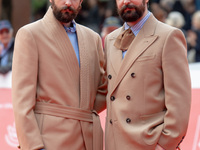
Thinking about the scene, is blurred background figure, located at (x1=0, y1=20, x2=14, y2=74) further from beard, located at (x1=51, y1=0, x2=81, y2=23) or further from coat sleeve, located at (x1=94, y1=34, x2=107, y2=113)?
beard, located at (x1=51, y1=0, x2=81, y2=23)

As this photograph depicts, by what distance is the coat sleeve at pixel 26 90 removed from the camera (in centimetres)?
359

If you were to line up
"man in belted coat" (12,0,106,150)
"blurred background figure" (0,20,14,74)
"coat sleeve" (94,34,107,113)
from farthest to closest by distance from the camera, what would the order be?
"blurred background figure" (0,20,14,74) < "coat sleeve" (94,34,107,113) < "man in belted coat" (12,0,106,150)

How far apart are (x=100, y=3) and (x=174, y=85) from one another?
804 centimetres

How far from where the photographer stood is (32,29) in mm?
3809

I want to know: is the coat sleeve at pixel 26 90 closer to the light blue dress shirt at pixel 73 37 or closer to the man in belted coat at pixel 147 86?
the light blue dress shirt at pixel 73 37

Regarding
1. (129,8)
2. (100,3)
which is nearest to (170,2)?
(100,3)

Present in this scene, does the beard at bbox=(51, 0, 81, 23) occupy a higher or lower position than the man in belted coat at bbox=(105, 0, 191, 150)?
higher

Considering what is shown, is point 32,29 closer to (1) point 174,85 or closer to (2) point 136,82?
(2) point 136,82

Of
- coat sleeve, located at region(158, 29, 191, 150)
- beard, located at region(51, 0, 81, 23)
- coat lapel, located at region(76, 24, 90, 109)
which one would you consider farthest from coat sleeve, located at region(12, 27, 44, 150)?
coat sleeve, located at region(158, 29, 191, 150)

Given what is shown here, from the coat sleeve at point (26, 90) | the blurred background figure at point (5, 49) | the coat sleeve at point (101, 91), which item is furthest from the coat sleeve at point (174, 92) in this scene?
the blurred background figure at point (5, 49)

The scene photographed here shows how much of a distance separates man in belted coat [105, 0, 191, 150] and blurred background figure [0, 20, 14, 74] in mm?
2425

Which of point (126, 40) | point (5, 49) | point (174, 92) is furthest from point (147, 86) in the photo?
point (5, 49)

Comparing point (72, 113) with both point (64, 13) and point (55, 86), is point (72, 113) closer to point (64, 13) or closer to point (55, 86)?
point (55, 86)

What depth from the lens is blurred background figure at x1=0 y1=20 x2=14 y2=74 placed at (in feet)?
19.0
